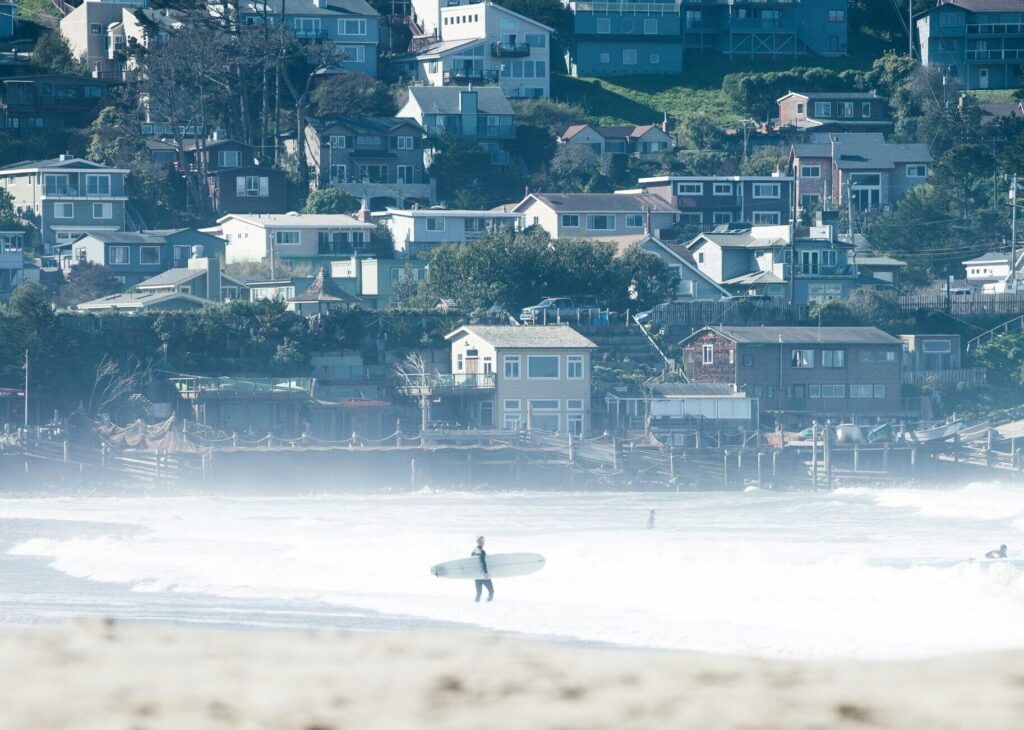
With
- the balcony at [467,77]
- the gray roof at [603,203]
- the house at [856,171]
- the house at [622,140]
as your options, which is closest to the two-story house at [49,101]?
the balcony at [467,77]

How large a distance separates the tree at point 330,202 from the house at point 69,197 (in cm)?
850

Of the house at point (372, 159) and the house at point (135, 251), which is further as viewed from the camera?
the house at point (372, 159)

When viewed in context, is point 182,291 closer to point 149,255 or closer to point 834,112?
point 149,255

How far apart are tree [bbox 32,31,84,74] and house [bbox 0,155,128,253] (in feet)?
55.2

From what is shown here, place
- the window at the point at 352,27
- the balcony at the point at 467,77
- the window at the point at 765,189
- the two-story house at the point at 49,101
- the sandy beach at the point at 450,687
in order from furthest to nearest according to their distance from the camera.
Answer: the window at the point at 352,27
the balcony at the point at 467,77
the two-story house at the point at 49,101
the window at the point at 765,189
the sandy beach at the point at 450,687

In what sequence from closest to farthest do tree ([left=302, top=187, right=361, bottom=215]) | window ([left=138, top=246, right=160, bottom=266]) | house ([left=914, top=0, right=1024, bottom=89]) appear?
window ([left=138, top=246, right=160, bottom=266]) → tree ([left=302, top=187, right=361, bottom=215]) → house ([left=914, top=0, right=1024, bottom=89])

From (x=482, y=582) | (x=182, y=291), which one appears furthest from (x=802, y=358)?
(x=482, y=582)

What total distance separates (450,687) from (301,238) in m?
70.4

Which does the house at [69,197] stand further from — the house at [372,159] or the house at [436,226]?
the house at [436,226]

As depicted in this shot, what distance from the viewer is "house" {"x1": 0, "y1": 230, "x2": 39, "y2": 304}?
6931 centimetres

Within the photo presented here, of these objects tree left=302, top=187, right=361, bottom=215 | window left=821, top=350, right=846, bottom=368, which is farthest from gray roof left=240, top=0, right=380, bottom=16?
window left=821, top=350, right=846, bottom=368

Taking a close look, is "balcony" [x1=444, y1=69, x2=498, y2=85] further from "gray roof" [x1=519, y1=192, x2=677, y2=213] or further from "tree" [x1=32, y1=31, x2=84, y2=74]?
"tree" [x1=32, y1=31, x2=84, y2=74]

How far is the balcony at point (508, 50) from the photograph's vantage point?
9675 centimetres

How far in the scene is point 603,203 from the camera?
79.7 m
